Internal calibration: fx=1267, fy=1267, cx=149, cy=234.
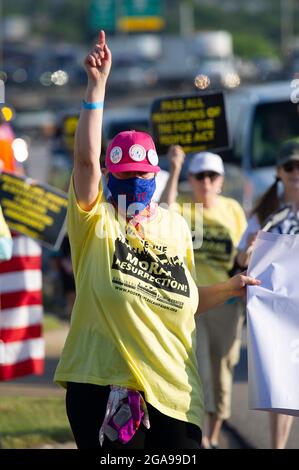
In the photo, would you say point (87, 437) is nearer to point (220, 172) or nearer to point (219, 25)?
point (220, 172)

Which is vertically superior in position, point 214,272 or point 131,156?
point 131,156

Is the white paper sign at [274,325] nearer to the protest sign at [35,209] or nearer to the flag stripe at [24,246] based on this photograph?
the protest sign at [35,209]

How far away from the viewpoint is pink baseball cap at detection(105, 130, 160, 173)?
15.7 ft

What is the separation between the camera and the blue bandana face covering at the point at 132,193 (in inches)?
188

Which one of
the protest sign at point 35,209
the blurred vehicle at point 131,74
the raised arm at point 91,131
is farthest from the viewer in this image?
the blurred vehicle at point 131,74

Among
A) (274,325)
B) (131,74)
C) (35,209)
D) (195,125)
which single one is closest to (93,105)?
(274,325)

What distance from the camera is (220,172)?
7.54 metres

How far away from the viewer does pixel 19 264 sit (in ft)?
27.8

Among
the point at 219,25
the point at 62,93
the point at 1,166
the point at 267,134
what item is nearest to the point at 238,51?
the point at 219,25

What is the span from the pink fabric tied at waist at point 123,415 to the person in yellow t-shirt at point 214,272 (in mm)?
2711

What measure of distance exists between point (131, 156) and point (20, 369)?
3727 mm

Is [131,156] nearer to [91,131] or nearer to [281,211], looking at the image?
[91,131]

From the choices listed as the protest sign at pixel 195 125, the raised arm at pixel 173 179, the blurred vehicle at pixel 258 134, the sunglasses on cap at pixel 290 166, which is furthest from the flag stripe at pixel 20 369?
the blurred vehicle at pixel 258 134

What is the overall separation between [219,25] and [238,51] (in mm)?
20887
